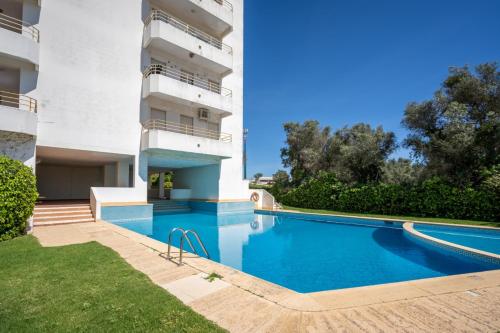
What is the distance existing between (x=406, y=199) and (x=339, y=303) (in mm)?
15810

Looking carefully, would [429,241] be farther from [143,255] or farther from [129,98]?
[129,98]

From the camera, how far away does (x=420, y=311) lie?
3.56 meters

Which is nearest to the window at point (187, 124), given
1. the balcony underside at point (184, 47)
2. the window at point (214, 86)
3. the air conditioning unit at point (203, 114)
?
the air conditioning unit at point (203, 114)

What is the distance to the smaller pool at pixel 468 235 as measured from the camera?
994 centimetres

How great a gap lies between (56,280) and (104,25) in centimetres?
1500

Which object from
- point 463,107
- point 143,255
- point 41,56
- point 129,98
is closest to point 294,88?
point 463,107

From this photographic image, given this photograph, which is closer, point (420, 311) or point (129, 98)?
point (420, 311)

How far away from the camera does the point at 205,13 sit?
59.8 ft

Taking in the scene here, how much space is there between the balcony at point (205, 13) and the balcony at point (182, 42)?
2.33 ft

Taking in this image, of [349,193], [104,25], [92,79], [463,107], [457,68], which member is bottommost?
[349,193]

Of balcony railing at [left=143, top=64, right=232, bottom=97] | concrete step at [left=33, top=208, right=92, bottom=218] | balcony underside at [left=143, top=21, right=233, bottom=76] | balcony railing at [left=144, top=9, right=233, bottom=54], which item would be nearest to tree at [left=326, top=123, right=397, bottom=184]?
balcony railing at [left=143, top=64, right=232, bottom=97]

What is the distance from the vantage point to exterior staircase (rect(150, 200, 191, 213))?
65.6ft

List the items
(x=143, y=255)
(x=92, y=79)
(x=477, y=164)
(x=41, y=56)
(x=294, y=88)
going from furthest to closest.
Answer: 1. (x=294, y=88)
2. (x=477, y=164)
3. (x=92, y=79)
4. (x=41, y=56)
5. (x=143, y=255)

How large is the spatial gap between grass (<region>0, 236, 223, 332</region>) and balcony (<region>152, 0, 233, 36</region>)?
57.2ft
